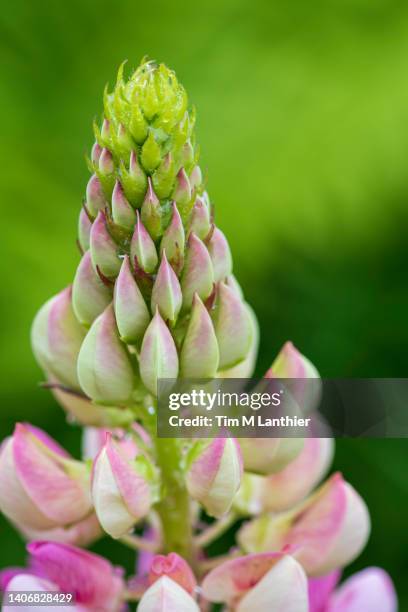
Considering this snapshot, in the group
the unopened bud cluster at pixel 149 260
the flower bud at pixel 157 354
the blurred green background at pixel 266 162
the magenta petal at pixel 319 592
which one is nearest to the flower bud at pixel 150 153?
the unopened bud cluster at pixel 149 260

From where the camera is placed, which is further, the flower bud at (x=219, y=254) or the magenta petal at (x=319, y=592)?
the magenta petal at (x=319, y=592)

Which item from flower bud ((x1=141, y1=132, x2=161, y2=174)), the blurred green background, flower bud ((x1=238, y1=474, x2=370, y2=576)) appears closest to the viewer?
flower bud ((x1=141, y1=132, x2=161, y2=174))

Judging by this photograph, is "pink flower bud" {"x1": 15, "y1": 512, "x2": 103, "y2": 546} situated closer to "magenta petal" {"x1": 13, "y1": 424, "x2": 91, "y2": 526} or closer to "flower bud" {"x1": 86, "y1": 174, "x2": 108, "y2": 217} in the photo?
"magenta petal" {"x1": 13, "y1": 424, "x2": 91, "y2": 526}

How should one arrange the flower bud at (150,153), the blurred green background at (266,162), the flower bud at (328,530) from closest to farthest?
the flower bud at (150,153), the flower bud at (328,530), the blurred green background at (266,162)

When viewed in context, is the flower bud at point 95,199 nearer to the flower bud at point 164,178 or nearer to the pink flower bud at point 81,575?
the flower bud at point 164,178

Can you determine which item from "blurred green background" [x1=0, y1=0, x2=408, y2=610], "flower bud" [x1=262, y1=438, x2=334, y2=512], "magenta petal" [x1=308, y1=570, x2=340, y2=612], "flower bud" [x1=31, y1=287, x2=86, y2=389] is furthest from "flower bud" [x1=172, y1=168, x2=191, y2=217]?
"blurred green background" [x1=0, y1=0, x2=408, y2=610]

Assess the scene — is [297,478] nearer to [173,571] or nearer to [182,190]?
[173,571]

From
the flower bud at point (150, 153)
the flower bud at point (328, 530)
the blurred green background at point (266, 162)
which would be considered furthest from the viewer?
the blurred green background at point (266, 162)
